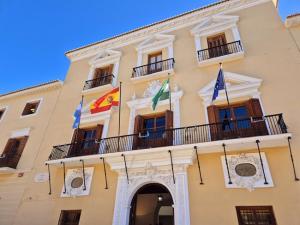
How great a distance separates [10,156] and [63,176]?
13.7ft

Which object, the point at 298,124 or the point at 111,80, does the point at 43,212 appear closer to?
the point at 111,80

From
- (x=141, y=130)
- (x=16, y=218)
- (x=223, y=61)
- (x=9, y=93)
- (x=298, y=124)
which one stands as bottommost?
(x=16, y=218)

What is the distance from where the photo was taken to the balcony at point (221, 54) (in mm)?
9188

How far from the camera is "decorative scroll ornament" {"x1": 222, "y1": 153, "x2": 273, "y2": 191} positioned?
640 cm

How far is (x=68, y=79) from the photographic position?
1346 centimetres

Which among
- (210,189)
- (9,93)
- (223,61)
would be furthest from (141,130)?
(9,93)

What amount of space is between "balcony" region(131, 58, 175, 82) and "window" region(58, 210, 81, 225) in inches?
243

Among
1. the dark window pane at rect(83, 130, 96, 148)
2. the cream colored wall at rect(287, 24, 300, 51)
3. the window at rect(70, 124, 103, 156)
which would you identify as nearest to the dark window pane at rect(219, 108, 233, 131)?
the cream colored wall at rect(287, 24, 300, 51)

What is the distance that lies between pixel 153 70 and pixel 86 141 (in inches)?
183

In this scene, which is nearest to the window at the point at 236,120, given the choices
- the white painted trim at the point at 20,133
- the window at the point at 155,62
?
the window at the point at 155,62

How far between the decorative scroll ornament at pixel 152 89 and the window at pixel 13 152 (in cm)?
699

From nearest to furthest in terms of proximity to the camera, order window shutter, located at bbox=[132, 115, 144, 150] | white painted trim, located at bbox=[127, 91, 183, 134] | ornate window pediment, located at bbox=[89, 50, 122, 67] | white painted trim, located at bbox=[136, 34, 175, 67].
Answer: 1. window shutter, located at bbox=[132, 115, 144, 150]
2. white painted trim, located at bbox=[127, 91, 183, 134]
3. white painted trim, located at bbox=[136, 34, 175, 67]
4. ornate window pediment, located at bbox=[89, 50, 122, 67]

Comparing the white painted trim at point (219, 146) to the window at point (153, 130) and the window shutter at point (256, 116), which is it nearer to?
the window shutter at point (256, 116)

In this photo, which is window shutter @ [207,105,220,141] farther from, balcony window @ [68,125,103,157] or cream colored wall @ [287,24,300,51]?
balcony window @ [68,125,103,157]
